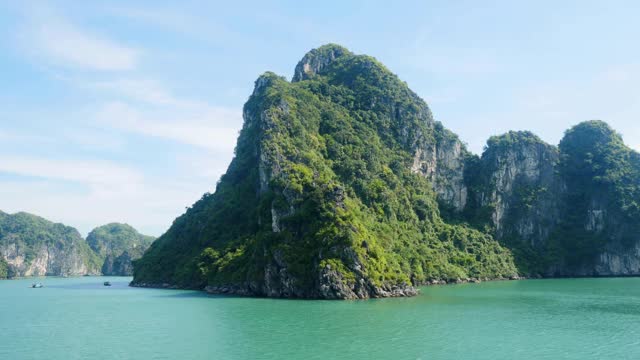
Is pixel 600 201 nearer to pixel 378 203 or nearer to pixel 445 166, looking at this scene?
pixel 445 166

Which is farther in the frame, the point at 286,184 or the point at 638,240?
the point at 638,240

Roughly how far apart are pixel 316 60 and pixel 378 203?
6188 centimetres

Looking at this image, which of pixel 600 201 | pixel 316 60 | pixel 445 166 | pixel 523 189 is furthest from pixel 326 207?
pixel 600 201

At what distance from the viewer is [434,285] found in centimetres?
10144

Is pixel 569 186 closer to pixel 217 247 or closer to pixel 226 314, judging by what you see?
pixel 217 247

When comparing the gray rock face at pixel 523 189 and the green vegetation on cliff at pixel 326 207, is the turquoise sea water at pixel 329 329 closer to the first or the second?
the green vegetation on cliff at pixel 326 207

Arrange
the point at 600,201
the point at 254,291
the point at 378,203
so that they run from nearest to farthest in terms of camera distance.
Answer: the point at 254,291, the point at 378,203, the point at 600,201

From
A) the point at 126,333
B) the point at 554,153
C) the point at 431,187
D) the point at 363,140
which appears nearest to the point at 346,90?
the point at 363,140

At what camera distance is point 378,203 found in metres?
109

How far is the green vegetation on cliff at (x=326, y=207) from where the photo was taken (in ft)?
242

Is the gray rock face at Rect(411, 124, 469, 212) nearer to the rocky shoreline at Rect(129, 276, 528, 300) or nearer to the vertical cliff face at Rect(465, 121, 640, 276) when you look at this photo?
the vertical cliff face at Rect(465, 121, 640, 276)

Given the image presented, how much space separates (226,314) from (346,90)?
9684cm

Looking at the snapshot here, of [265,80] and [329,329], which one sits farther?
[265,80]

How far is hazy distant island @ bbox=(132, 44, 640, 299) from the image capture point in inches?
2987
